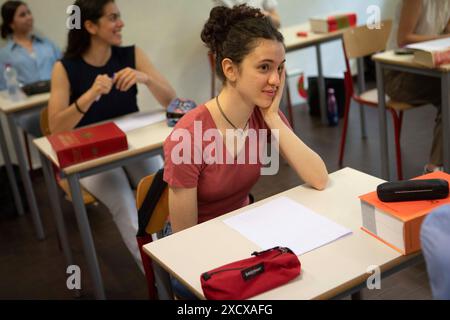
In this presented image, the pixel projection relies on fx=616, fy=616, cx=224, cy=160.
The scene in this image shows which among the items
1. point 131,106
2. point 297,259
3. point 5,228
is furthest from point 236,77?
point 5,228

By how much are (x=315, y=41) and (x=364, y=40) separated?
2.14 ft

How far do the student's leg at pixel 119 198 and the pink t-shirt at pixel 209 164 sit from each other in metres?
0.75

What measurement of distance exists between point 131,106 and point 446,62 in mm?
1588

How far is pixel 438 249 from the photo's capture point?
1133 mm

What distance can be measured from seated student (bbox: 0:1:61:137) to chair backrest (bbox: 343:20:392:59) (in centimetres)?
Answer: 209

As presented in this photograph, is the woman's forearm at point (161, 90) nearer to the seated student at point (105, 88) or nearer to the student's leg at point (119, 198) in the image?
the seated student at point (105, 88)

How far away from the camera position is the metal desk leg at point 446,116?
9.78ft

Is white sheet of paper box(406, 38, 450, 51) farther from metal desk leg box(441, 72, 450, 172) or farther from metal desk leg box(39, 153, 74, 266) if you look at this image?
metal desk leg box(39, 153, 74, 266)

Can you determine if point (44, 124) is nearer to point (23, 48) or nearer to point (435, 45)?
point (23, 48)

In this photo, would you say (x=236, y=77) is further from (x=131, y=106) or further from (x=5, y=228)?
(x=5, y=228)

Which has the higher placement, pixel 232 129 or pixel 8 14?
pixel 8 14

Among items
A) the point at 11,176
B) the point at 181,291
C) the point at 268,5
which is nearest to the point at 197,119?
the point at 181,291

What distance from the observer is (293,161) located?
6.81 feet
